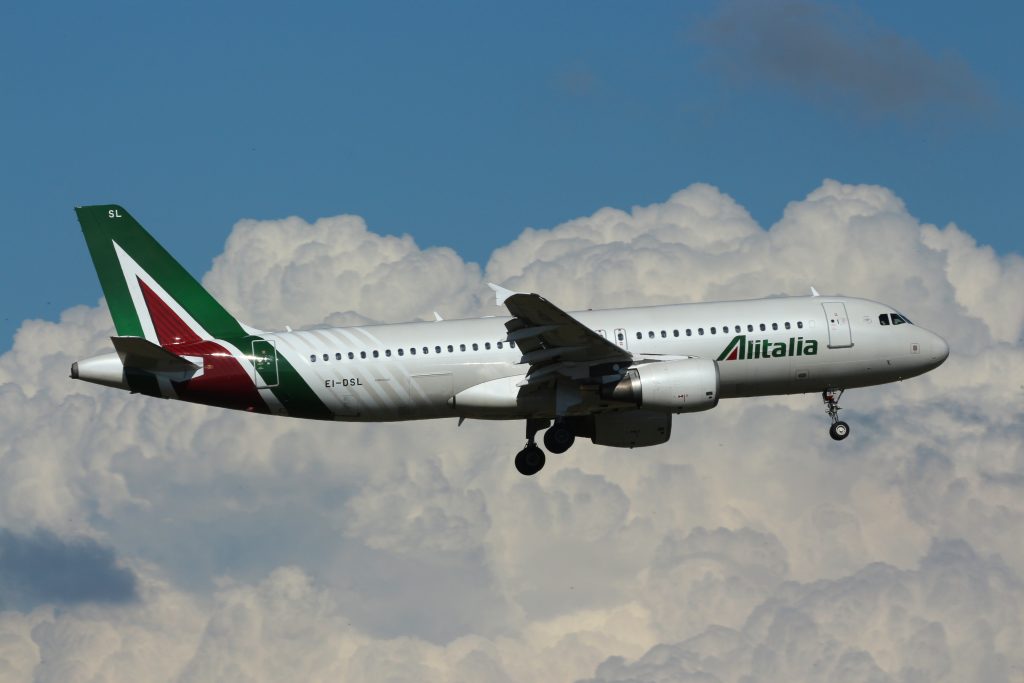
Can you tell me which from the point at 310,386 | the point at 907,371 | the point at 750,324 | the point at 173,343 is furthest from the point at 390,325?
the point at 907,371

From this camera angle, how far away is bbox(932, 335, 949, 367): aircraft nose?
69625mm

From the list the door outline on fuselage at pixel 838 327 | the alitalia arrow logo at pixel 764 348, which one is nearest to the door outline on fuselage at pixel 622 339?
the alitalia arrow logo at pixel 764 348

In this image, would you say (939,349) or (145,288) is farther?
(939,349)

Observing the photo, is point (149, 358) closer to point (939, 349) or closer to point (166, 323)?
point (166, 323)

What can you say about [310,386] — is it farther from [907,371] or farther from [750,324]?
[907,371]

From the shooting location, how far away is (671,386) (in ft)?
209

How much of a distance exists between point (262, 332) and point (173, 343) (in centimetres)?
345

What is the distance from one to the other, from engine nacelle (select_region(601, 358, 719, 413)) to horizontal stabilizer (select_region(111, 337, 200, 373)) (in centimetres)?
1580

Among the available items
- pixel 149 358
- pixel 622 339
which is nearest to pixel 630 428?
pixel 622 339

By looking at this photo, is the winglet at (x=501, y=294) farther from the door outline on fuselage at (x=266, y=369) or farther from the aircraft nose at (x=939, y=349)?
the aircraft nose at (x=939, y=349)

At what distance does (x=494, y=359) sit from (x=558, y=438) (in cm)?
542

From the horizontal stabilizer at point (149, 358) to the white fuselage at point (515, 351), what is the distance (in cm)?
361

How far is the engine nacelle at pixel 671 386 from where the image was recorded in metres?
63.6

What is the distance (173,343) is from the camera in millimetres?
67125
